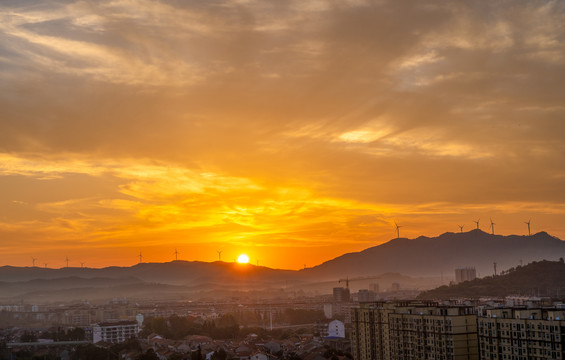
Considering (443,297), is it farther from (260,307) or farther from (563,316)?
(563,316)

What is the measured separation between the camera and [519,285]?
290 feet

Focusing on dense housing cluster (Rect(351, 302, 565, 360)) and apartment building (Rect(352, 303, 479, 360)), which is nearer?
dense housing cluster (Rect(351, 302, 565, 360))

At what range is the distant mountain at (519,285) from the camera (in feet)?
275

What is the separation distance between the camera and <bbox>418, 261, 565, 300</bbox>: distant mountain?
83812mm

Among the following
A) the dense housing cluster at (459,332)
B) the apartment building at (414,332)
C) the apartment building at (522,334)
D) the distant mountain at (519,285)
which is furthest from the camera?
the distant mountain at (519,285)

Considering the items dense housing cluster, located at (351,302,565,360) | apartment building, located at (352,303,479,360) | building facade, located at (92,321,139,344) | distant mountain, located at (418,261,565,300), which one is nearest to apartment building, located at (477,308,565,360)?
dense housing cluster, located at (351,302,565,360)

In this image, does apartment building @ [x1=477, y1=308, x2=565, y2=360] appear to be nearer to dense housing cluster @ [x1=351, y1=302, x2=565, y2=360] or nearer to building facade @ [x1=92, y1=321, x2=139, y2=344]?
dense housing cluster @ [x1=351, y1=302, x2=565, y2=360]

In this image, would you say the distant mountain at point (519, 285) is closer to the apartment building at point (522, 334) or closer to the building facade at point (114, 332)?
the building facade at point (114, 332)

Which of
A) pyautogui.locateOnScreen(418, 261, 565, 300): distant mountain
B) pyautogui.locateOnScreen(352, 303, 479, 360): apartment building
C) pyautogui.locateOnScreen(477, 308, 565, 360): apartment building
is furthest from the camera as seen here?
pyautogui.locateOnScreen(418, 261, 565, 300): distant mountain

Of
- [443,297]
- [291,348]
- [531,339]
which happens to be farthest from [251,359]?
[443,297]

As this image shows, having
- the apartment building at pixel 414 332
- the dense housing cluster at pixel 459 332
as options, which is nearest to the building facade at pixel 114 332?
the apartment building at pixel 414 332

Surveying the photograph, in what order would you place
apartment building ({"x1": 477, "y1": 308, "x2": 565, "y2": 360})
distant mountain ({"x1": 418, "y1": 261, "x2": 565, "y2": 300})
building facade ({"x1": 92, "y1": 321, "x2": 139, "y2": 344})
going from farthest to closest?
distant mountain ({"x1": 418, "y1": 261, "x2": 565, "y2": 300}) → building facade ({"x1": 92, "y1": 321, "x2": 139, "y2": 344}) → apartment building ({"x1": 477, "y1": 308, "x2": 565, "y2": 360})

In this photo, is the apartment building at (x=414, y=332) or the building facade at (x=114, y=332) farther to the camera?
the building facade at (x=114, y=332)

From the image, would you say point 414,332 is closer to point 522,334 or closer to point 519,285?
point 522,334
